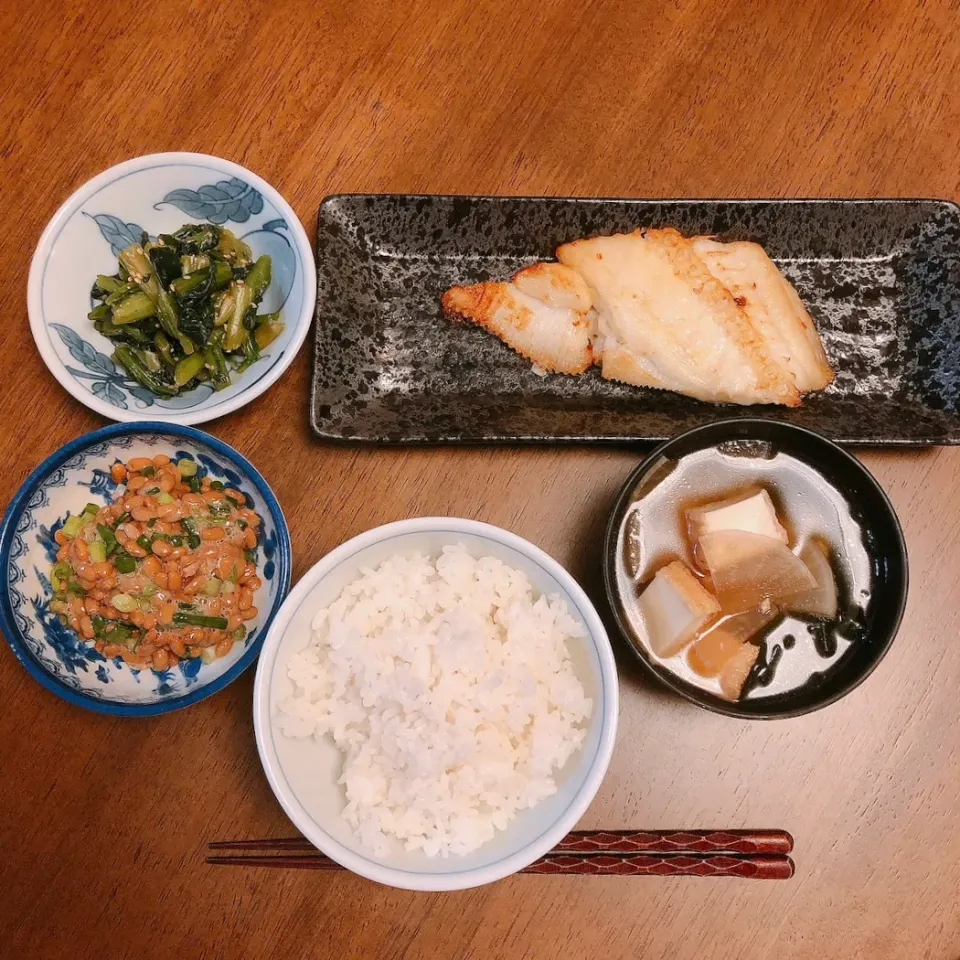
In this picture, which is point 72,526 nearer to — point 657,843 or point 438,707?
point 438,707

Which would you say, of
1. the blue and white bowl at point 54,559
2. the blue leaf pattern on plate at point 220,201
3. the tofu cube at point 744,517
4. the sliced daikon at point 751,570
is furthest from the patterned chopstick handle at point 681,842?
the blue leaf pattern on plate at point 220,201

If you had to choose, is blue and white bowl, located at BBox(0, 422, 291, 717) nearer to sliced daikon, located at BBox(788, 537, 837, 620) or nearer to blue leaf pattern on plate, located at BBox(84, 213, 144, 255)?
blue leaf pattern on plate, located at BBox(84, 213, 144, 255)

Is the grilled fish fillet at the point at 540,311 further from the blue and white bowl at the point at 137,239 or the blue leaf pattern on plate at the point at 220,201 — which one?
the blue leaf pattern on plate at the point at 220,201

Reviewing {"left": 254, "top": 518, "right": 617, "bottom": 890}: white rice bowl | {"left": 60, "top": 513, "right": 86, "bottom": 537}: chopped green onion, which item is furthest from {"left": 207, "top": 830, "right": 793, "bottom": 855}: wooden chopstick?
{"left": 60, "top": 513, "right": 86, "bottom": 537}: chopped green onion

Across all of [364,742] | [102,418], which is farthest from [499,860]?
[102,418]

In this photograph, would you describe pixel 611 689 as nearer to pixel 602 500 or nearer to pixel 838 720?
pixel 602 500

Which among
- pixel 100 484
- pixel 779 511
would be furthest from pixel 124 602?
pixel 779 511
